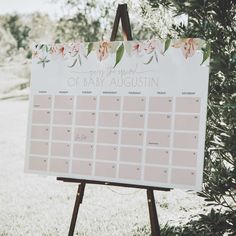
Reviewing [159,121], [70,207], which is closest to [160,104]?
[159,121]

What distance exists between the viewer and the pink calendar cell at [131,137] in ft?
8.15

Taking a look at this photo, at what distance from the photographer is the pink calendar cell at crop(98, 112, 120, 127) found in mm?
2541

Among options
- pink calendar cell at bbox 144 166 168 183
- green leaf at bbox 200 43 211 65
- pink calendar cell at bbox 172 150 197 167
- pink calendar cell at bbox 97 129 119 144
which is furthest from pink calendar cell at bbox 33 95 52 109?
green leaf at bbox 200 43 211 65

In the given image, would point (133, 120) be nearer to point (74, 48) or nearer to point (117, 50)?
point (117, 50)

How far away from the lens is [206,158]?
2.83 metres

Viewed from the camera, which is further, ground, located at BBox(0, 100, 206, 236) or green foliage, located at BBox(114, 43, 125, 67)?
ground, located at BBox(0, 100, 206, 236)

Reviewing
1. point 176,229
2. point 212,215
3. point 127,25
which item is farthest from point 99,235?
point 127,25

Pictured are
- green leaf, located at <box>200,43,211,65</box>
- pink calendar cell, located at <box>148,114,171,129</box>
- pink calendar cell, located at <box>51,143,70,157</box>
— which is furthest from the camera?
pink calendar cell, located at <box>51,143,70,157</box>

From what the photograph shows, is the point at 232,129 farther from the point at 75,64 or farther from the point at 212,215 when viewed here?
the point at 75,64

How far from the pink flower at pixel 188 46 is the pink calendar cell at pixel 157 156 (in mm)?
512

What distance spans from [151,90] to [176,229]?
4.52 ft

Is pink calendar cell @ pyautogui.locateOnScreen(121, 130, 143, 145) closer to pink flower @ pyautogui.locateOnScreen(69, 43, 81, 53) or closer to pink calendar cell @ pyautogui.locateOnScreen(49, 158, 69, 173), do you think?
pink calendar cell @ pyautogui.locateOnScreen(49, 158, 69, 173)

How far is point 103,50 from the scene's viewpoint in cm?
259

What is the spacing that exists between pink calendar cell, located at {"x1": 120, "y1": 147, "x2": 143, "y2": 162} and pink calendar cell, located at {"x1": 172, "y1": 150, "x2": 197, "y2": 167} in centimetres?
19
